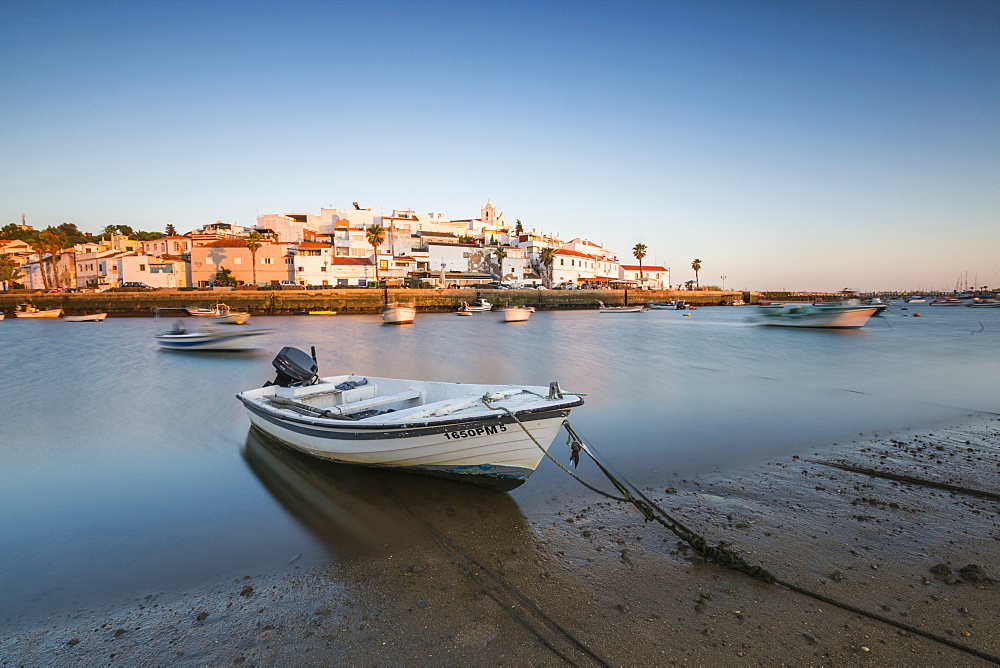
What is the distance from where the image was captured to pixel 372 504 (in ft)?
20.4

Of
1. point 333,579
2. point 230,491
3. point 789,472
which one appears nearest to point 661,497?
point 789,472

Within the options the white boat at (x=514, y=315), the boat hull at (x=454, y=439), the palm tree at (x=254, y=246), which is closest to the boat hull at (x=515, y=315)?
the white boat at (x=514, y=315)

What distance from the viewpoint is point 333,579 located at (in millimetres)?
4551

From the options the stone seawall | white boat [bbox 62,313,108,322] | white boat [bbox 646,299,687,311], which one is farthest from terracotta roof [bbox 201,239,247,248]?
white boat [bbox 646,299,687,311]

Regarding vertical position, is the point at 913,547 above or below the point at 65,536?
above

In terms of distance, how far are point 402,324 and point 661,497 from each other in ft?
128

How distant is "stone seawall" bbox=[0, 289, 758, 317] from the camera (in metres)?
51.7

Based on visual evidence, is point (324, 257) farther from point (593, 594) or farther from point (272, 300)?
point (593, 594)

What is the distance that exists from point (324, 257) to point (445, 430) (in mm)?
67130

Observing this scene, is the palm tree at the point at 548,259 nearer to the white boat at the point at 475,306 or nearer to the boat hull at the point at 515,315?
the white boat at the point at 475,306

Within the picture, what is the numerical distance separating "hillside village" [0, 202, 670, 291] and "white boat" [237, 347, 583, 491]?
56881mm

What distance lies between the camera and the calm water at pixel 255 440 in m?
5.30

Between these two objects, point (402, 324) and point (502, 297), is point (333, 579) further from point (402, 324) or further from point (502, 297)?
point (502, 297)

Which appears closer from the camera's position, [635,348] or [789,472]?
[789,472]
